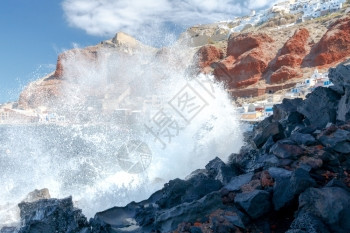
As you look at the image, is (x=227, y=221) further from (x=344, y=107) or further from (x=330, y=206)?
(x=344, y=107)

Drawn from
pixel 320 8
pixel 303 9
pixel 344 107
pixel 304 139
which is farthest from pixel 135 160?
pixel 303 9

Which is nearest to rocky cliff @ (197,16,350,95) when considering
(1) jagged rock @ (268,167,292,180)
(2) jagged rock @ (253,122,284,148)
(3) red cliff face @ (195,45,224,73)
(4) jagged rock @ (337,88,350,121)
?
(3) red cliff face @ (195,45,224,73)

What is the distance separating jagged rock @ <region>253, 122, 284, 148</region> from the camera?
764 cm

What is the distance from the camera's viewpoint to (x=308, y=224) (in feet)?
12.1

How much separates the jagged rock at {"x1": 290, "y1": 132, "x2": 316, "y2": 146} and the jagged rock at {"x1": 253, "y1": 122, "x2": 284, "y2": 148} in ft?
3.41

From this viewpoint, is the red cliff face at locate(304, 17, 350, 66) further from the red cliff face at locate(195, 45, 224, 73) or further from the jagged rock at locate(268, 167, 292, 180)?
the jagged rock at locate(268, 167, 292, 180)

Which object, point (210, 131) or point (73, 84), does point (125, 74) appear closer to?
point (73, 84)

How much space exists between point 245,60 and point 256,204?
35460 mm

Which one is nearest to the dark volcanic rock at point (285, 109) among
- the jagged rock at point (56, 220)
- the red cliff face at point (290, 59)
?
the jagged rock at point (56, 220)

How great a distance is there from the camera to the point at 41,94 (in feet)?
179

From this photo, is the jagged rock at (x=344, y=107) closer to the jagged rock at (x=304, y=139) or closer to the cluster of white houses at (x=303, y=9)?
the jagged rock at (x=304, y=139)

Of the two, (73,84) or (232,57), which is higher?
(73,84)

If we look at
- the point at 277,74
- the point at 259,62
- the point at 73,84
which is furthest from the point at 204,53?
the point at 73,84

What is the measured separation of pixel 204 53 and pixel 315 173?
4049 cm
